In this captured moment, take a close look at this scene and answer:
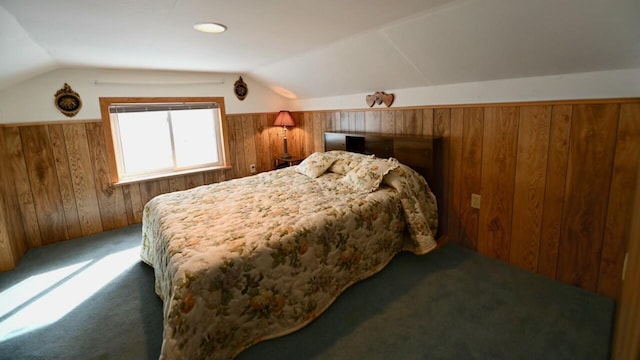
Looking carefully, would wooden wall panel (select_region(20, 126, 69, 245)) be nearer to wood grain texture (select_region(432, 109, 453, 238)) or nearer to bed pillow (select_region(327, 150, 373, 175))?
bed pillow (select_region(327, 150, 373, 175))

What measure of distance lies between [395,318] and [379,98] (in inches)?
85.7

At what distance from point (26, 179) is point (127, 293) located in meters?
1.84

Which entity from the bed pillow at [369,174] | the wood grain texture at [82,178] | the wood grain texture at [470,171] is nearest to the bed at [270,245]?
the bed pillow at [369,174]

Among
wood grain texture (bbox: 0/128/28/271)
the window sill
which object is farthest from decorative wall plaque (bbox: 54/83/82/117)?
the window sill

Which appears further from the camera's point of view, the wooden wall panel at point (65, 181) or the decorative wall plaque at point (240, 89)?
the decorative wall plaque at point (240, 89)

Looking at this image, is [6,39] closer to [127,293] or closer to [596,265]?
[127,293]

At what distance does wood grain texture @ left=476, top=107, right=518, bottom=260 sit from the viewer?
2347 millimetres

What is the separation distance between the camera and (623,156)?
72.7 inches

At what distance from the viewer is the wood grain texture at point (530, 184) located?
218cm

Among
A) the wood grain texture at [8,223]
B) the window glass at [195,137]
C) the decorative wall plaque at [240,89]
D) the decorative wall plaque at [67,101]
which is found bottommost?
the wood grain texture at [8,223]

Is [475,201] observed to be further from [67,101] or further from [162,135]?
[67,101]

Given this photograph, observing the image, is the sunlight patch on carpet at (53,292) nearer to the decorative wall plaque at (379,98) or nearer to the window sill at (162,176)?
the window sill at (162,176)

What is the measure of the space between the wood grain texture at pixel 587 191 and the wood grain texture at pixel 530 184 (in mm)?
154

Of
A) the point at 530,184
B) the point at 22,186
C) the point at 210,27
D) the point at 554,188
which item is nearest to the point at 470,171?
the point at 530,184
